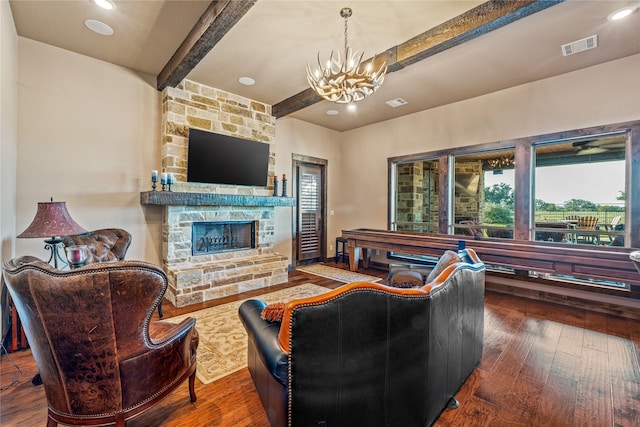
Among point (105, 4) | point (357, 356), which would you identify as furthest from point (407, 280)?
point (105, 4)

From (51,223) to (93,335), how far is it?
5.90ft

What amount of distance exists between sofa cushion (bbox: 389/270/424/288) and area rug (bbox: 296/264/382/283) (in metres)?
1.88

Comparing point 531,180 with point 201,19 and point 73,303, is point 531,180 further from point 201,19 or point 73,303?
point 73,303

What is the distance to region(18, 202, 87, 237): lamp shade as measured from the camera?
2338 millimetres

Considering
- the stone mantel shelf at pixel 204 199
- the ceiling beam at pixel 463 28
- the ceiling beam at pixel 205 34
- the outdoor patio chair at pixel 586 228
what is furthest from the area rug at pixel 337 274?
the ceiling beam at pixel 205 34

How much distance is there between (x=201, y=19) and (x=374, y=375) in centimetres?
336

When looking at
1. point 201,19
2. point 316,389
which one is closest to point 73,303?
point 316,389

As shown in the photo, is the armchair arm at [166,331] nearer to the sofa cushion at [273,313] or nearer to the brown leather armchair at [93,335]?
the brown leather armchair at [93,335]

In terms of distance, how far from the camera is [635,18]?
2637 millimetres

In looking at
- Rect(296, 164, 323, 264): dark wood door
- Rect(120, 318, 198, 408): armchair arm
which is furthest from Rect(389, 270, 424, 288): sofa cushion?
Rect(296, 164, 323, 264): dark wood door

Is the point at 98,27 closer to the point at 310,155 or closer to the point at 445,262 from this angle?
the point at 310,155

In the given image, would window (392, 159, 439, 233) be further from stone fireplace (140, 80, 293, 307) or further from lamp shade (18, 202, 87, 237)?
lamp shade (18, 202, 87, 237)

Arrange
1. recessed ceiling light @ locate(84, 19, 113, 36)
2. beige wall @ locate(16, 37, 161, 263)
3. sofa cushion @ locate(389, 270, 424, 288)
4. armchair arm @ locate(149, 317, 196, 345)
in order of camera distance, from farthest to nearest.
→ beige wall @ locate(16, 37, 161, 263) < recessed ceiling light @ locate(84, 19, 113, 36) < sofa cushion @ locate(389, 270, 424, 288) < armchair arm @ locate(149, 317, 196, 345)

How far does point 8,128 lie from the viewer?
2.59 meters
